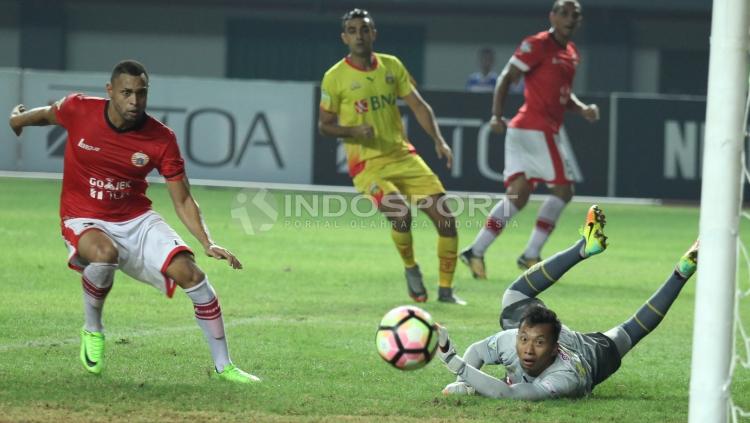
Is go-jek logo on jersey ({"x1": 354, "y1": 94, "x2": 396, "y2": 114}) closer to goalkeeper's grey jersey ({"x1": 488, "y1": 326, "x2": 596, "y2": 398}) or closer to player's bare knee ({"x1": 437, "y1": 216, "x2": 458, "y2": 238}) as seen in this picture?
player's bare knee ({"x1": 437, "y1": 216, "x2": 458, "y2": 238})

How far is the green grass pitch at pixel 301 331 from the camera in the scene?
6.39m

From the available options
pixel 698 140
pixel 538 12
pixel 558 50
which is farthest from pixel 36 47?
pixel 558 50

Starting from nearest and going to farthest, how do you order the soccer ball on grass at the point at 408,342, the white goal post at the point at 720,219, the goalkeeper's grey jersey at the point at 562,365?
1. the white goal post at the point at 720,219
2. the soccer ball on grass at the point at 408,342
3. the goalkeeper's grey jersey at the point at 562,365

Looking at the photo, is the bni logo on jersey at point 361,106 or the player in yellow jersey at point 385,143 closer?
the player in yellow jersey at point 385,143

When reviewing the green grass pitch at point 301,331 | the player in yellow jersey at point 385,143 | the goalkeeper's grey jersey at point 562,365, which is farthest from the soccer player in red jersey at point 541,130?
the goalkeeper's grey jersey at point 562,365

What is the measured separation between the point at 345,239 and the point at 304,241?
564 millimetres

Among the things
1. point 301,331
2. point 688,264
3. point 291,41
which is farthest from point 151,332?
point 291,41

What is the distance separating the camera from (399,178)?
10680mm

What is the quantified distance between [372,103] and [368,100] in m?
0.04

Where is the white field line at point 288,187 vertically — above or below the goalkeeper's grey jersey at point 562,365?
above

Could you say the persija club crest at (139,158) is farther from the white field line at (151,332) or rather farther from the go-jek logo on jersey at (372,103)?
the go-jek logo on jersey at (372,103)

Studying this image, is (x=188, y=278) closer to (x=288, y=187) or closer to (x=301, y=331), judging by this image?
(x=301, y=331)

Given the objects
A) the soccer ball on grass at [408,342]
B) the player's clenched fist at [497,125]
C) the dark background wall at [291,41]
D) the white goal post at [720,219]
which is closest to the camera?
the white goal post at [720,219]

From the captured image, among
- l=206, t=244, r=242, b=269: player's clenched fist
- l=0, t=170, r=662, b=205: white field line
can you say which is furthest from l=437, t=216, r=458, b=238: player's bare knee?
l=0, t=170, r=662, b=205: white field line
